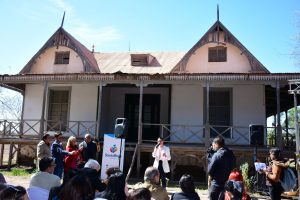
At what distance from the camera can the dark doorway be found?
1488 cm

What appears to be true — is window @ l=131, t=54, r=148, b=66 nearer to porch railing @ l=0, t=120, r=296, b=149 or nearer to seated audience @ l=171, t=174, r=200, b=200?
porch railing @ l=0, t=120, r=296, b=149

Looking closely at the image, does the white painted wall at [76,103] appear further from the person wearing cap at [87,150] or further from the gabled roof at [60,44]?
the person wearing cap at [87,150]

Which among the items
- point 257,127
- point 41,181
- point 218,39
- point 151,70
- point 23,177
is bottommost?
point 23,177

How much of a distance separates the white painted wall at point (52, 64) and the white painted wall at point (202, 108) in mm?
A: 4845

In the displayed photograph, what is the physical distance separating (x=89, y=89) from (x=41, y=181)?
34.6 feet

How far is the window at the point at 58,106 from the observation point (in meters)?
15.0

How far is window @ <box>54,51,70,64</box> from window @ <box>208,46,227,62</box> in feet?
22.2

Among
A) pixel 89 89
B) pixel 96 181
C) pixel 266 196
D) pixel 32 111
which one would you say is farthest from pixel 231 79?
pixel 32 111

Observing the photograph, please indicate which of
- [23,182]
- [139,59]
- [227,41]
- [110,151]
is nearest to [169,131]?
[110,151]

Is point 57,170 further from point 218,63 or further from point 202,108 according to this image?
point 218,63

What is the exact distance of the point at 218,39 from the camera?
1358 cm

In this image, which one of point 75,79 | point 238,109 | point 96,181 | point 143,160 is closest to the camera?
point 96,181

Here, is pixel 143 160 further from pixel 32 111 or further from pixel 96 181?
pixel 96 181

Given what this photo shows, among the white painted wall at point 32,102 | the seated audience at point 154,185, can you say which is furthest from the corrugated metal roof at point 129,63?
the seated audience at point 154,185
